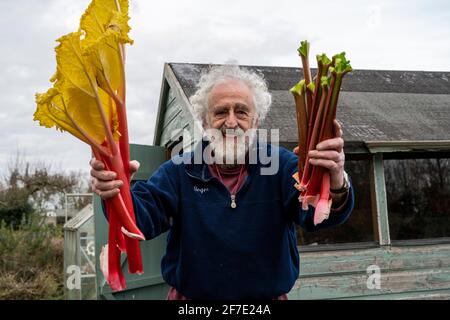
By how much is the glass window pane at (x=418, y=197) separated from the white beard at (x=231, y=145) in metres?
4.16

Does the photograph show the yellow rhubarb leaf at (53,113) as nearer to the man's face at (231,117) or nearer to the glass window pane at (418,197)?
the man's face at (231,117)

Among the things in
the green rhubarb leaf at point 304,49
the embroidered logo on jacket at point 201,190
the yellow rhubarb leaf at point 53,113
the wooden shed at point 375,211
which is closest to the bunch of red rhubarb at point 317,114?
the green rhubarb leaf at point 304,49

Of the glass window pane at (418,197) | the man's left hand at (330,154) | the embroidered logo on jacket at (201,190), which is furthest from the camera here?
the glass window pane at (418,197)

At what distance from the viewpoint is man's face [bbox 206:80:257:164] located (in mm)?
2426

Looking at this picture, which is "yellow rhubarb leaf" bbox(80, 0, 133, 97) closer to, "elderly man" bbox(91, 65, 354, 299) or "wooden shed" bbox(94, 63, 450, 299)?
"elderly man" bbox(91, 65, 354, 299)

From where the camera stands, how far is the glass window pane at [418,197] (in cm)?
609

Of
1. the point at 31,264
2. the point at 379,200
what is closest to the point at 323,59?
the point at 379,200

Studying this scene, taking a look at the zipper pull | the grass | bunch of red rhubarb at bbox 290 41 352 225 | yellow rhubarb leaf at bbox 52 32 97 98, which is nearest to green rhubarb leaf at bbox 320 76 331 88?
bunch of red rhubarb at bbox 290 41 352 225

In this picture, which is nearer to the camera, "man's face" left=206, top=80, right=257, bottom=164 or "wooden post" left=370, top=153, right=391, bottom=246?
"man's face" left=206, top=80, right=257, bottom=164

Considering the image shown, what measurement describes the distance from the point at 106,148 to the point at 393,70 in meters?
7.79

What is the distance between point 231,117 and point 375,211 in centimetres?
402

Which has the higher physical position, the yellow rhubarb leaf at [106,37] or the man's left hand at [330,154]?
the yellow rhubarb leaf at [106,37]

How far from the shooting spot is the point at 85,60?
1.61 m
